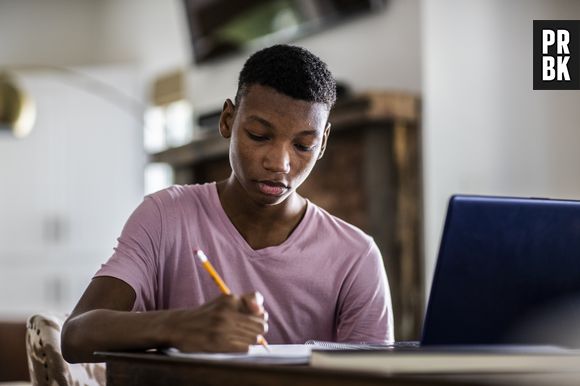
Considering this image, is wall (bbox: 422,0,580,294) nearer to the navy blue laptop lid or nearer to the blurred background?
the blurred background

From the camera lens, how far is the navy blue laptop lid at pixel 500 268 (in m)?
1.03

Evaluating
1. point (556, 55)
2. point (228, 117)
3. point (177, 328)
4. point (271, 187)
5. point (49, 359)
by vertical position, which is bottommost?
point (49, 359)

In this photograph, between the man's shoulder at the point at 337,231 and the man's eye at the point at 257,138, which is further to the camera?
the man's shoulder at the point at 337,231

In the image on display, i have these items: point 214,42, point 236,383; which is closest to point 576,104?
point 214,42

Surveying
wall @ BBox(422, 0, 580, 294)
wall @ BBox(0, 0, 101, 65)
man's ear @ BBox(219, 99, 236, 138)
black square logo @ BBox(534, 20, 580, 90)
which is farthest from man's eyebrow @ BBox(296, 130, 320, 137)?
wall @ BBox(0, 0, 101, 65)

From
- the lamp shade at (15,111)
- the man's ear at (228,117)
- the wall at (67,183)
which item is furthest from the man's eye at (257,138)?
the wall at (67,183)

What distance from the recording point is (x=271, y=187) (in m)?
1.48

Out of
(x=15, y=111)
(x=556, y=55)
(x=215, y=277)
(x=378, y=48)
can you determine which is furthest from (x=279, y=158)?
(x=15, y=111)

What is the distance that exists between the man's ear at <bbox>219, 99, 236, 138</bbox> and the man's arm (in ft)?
1.52

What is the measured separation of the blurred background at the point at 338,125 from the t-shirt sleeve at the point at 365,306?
1769mm

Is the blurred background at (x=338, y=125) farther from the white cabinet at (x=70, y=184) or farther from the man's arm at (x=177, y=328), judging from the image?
the man's arm at (x=177, y=328)

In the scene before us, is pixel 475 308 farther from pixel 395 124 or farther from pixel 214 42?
pixel 214 42

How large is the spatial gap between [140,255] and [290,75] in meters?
0.36

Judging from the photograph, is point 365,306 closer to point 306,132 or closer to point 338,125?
point 306,132
